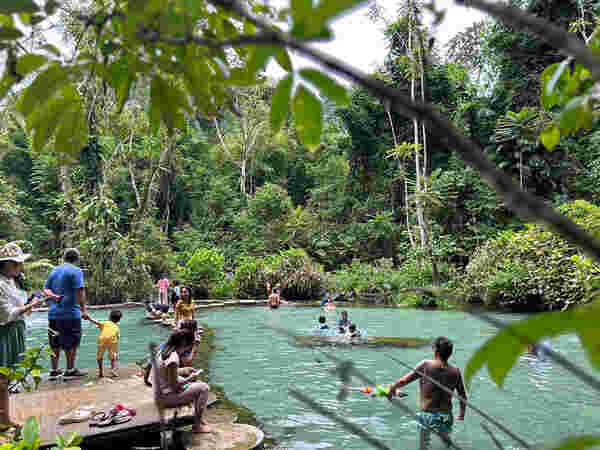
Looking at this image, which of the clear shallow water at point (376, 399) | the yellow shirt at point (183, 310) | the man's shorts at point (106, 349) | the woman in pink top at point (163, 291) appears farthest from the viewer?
the woman in pink top at point (163, 291)

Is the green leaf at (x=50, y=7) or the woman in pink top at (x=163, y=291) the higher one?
the green leaf at (x=50, y=7)

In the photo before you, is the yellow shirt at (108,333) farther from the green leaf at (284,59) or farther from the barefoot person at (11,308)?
the green leaf at (284,59)

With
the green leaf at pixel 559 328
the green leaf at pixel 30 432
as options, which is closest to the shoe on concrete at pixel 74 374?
the green leaf at pixel 30 432

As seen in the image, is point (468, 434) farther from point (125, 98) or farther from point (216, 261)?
point (216, 261)

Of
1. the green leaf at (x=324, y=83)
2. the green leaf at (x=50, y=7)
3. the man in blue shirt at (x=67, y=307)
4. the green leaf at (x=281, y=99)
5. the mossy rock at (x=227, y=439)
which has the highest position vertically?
the green leaf at (x=50, y=7)

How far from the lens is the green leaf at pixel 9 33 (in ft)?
2.02

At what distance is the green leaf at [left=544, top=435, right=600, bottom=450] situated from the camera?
0.35 m

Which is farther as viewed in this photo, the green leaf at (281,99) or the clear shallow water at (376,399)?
the clear shallow water at (376,399)

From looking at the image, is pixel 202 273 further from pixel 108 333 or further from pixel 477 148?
pixel 477 148

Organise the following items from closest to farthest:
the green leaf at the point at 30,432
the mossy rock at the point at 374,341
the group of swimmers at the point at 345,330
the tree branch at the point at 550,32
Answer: the tree branch at the point at 550,32, the green leaf at the point at 30,432, the mossy rock at the point at 374,341, the group of swimmers at the point at 345,330

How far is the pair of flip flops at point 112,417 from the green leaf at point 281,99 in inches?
143

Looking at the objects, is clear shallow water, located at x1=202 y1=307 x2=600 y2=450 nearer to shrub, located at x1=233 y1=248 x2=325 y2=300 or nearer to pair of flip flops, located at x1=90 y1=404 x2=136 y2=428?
pair of flip flops, located at x1=90 y1=404 x2=136 y2=428

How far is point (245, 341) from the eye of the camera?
987cm

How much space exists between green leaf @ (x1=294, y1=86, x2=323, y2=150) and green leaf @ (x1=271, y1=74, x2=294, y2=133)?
0.01 m
